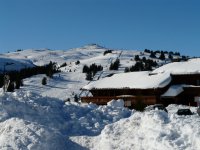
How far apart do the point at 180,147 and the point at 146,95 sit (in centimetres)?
3438

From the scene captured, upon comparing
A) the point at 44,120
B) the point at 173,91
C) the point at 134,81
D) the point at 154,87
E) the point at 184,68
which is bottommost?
the point at 44,120

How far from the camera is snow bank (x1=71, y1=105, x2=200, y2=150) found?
1225 centimetres

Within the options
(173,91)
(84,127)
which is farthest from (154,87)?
(84,127)

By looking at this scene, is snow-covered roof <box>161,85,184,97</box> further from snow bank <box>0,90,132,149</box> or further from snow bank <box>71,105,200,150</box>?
snow bank <box>71,105,200,150</box>

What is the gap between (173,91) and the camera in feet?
148

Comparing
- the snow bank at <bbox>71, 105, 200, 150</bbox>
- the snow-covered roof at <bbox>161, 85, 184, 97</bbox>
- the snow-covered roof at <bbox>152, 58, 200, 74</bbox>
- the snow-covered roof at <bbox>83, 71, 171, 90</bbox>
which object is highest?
the snow-covered roof at <bbox>152, 58, 200, 74</bbox>

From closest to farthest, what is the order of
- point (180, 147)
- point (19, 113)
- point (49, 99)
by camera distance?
point (180, 147)
point (19, 113)
point (49, 99)

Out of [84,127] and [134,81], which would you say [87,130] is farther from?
[134,81]

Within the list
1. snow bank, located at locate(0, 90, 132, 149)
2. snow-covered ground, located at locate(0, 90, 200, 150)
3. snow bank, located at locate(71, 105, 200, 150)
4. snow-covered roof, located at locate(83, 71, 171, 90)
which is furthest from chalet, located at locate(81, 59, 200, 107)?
snow bank, located at locate(71, 105, 200, 150)

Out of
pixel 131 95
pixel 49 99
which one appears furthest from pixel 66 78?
pixel 49 99

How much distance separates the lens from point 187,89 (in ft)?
153

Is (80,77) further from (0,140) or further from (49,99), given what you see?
(0,140)

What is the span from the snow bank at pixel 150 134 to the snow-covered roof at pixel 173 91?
30.3 meters

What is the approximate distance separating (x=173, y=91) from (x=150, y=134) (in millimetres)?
32664
